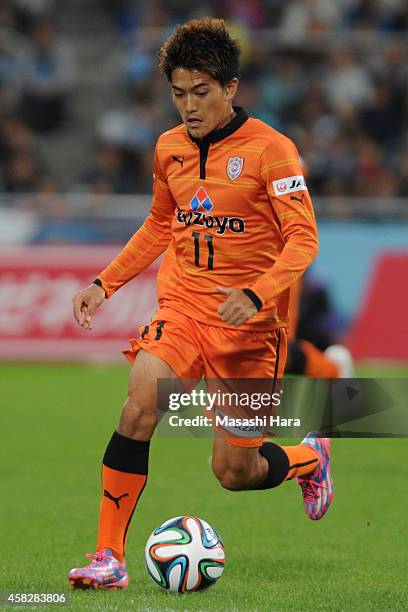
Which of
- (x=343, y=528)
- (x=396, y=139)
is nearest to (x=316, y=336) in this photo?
(x=343, y=528)

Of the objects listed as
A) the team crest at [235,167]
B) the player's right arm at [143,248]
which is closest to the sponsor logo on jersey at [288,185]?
the team crest at [235,167]

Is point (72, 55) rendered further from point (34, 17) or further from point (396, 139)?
point (396, 139)

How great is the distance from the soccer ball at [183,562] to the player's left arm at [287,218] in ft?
3.37

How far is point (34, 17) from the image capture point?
58.2 feet

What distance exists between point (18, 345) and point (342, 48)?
6751 millimetres

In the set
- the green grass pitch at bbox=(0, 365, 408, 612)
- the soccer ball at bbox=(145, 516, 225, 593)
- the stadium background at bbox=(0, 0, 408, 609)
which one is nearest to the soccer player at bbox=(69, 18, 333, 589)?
the soccer ball at bbox=(145, 516, 225, 593)

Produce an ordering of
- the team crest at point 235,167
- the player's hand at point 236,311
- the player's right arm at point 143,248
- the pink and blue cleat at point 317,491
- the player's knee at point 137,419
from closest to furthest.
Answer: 1. the player's hand at point 236,311
2. the player's knee at point 137,419
3. the team crest at point 235,167
4. the player's right arm at point 143,248
5. the pink and blue cleat at point 317,491

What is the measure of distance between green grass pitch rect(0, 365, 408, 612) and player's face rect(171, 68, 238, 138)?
187cm

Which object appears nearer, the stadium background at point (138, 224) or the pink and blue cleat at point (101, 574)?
the pink and blue cleat at point (101, 574)

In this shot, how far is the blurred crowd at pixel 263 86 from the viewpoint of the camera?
630 inches

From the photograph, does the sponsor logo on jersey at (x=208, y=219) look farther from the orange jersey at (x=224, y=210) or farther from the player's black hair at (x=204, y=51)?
the player's black hair at (x=204, y=51)

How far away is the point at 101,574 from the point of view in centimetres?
482

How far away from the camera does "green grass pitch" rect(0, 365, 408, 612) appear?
4770 millimetres

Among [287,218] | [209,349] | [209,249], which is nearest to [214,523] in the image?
[209,349]
